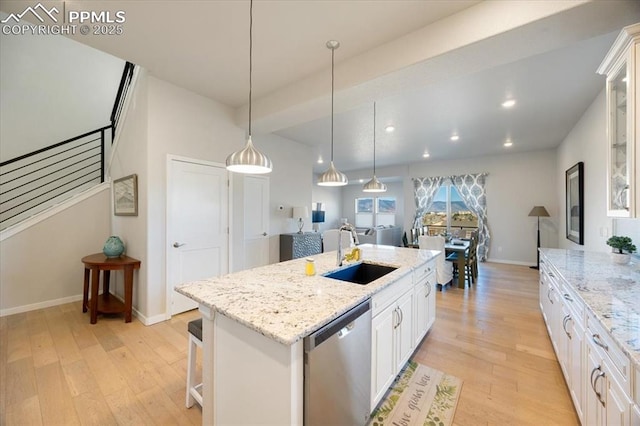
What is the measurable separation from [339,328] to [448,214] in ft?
24.3

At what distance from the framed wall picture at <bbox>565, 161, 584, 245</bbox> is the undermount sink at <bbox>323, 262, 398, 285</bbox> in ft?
13.0

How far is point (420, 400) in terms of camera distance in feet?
6.19

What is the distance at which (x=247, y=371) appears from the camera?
123 centimetres

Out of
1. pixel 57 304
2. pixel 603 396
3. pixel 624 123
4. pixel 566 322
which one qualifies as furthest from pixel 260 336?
pixel 57 304

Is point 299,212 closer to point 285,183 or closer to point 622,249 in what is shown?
point 285,183

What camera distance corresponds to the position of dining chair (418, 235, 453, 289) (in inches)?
163

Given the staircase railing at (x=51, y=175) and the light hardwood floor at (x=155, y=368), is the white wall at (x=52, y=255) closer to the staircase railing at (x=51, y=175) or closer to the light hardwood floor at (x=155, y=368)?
the light hardwood floor at (x=155, y=368)

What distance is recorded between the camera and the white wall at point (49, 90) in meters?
4.14

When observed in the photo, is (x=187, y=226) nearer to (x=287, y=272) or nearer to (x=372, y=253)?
(x=287, y=272)

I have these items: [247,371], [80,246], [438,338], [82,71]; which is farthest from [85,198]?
[438,338]

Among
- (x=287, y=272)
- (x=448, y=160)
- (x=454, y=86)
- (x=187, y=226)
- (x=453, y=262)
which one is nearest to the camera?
(x=287, y=272)

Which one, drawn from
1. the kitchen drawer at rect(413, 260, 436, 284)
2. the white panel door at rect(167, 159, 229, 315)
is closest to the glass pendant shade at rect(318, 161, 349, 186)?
the kitchen drawer at rect(413, 260, 436, 284)

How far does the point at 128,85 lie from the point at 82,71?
2.22 meters

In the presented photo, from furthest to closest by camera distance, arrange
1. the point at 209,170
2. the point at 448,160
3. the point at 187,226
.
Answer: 1. the point at 448,160
2. the point at 209,170
3. the point at 187,226
